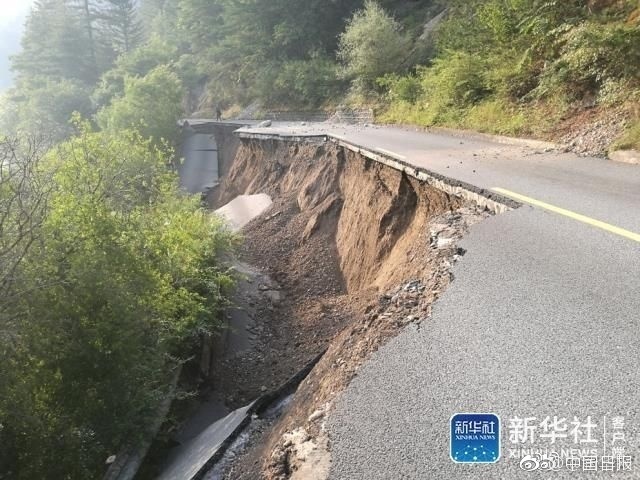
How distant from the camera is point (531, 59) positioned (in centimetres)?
1421

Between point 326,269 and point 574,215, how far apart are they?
858 centimetres

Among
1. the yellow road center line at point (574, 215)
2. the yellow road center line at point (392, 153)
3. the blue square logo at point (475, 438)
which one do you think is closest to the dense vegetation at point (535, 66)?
the yellow road center line at point (392, 153)

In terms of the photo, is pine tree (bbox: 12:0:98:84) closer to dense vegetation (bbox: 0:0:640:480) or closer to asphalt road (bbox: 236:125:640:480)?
dense vegetation (bbox: 0:0:640:480)

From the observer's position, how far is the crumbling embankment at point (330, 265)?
4.76 metres

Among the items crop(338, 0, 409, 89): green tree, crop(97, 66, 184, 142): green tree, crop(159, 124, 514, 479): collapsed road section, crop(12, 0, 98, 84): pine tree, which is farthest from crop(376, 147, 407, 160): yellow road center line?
crop(12, 0, 98, 84): pine tree

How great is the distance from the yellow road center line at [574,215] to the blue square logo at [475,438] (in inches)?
132

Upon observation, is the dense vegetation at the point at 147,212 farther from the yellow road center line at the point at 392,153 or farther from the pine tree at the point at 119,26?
the pine tree at the point at 119,26

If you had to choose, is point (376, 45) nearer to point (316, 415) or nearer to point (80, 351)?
point (80, 351)

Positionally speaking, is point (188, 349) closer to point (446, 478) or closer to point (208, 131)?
point (446, 478)

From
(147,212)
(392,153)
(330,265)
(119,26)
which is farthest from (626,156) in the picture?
(119,26)

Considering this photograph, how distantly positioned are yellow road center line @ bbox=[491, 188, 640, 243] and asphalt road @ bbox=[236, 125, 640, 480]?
1.0 inches

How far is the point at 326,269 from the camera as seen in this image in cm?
1426

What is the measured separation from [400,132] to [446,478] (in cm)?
1713

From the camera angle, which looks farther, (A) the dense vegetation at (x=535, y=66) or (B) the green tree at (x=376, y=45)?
(B) the green tree at (x=376, y=45)
